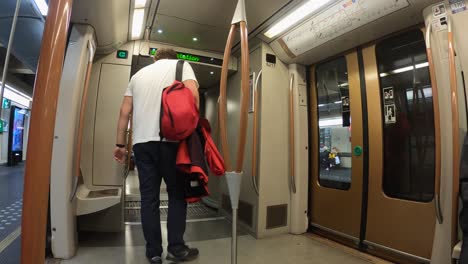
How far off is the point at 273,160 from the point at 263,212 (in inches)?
23.3

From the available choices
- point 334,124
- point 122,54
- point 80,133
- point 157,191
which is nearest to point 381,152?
point 334,124

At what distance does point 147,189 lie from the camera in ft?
5.86

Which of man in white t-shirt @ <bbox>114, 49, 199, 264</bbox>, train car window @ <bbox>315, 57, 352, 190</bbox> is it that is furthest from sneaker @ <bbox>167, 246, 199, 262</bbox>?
train car window @ <bbox>315, 57, 352, 190</bbox>

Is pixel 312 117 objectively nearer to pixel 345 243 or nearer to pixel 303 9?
pixel 303 9

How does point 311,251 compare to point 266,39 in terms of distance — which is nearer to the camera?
point 311,251

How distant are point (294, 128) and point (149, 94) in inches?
69.4

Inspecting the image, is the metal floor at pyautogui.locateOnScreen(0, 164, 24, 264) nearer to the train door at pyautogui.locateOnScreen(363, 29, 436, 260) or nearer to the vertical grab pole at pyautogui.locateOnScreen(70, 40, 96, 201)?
the vertical grab pole at pyautogui.locateOnScreen(70, 40, 96, 201)

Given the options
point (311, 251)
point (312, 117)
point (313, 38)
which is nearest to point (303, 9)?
point (313, 38)

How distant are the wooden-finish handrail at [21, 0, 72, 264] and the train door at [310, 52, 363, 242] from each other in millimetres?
2538

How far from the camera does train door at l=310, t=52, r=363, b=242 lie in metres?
2.48

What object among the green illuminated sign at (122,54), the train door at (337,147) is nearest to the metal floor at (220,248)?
the train door at (337,147)

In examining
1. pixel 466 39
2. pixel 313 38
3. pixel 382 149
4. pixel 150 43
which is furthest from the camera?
pixel 150 43

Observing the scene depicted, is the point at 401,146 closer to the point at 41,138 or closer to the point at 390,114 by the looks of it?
the point at 390,114

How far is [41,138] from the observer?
563 millimetres
